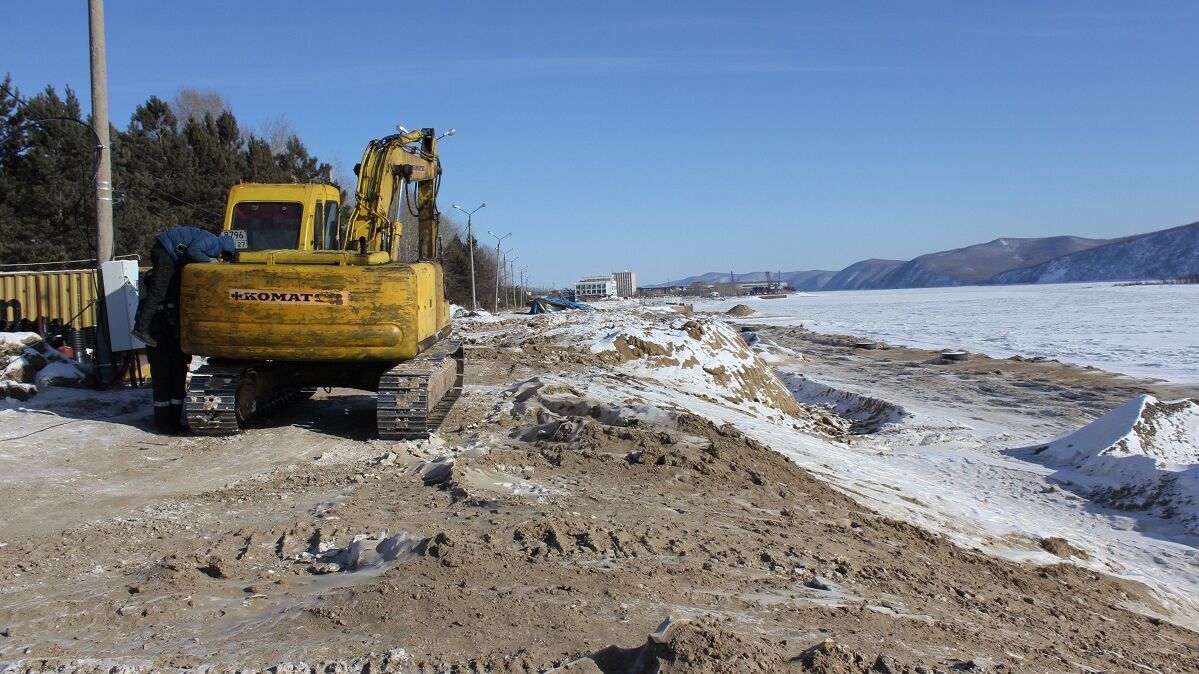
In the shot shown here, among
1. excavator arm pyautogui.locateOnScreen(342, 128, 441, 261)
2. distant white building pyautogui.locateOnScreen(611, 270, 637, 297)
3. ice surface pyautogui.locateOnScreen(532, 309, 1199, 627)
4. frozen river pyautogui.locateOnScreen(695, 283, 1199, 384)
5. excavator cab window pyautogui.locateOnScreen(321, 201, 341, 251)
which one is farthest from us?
distant white building pyautogui.locateOnScreen(611, 270, 637, 297)

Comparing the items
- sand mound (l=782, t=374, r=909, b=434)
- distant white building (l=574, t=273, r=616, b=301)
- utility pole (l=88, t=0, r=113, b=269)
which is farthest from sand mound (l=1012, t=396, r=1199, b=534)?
distant white building (l=574, t=273, r=616, b=301)

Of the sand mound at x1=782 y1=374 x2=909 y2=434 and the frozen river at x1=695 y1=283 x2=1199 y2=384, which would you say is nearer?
the sand mound at x1=782 y1=374 x2=909 y2=434

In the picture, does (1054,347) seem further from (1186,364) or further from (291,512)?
(291,512)

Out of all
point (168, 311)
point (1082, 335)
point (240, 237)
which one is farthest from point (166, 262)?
point (1082, 335)

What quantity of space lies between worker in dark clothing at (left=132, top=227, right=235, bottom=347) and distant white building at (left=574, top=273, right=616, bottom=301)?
112056 millimetres

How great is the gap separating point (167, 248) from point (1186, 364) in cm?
2762

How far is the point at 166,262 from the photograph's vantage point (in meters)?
9.04

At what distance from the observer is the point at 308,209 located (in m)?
10.5

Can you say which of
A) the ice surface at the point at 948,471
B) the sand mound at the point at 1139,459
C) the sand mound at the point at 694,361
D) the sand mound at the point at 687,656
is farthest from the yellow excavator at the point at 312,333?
the sand mound at the point at 1139,459

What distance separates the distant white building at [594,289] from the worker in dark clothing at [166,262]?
112 metres

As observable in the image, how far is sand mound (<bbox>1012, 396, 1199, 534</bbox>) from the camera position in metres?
9.27

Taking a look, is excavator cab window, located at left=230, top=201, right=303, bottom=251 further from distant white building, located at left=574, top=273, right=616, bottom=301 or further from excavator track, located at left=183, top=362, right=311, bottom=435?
distant white building, located at left=574, top=273, right=616, bottom=301

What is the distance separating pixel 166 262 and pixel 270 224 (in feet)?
5.61

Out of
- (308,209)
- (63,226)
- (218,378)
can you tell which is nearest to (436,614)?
(218,378)
